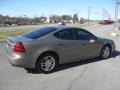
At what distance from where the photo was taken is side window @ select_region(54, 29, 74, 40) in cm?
807

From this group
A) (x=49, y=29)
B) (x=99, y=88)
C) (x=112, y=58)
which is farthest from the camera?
(x=112, y=58)

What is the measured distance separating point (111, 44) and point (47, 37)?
378 centimetres

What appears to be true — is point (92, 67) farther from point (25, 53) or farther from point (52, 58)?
point (25, 53)

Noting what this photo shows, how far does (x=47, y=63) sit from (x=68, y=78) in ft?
3.46

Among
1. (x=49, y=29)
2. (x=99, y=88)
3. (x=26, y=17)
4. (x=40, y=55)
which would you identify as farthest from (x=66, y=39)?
(x=26, y=17)

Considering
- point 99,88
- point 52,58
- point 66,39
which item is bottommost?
point 99,88

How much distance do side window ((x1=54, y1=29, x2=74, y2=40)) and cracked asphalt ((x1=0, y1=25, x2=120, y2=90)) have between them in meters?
1.11

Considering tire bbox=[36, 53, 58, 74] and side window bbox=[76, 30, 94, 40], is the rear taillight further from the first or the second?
side window bbox=[76, 30, 94, 40]

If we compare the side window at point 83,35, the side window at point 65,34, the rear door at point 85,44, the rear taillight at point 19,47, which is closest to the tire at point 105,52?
the rear door at point 85,44

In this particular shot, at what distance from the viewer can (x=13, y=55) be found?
7.27 meters

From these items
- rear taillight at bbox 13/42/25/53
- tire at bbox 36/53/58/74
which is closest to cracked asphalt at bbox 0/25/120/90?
tire at bbox 36/53/58/74

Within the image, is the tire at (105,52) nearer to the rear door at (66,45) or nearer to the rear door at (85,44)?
the rear door at (85,44)

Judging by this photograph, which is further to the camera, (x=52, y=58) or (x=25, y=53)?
(x=52, y=58)

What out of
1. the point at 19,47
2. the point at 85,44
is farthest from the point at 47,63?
the point at 85,44
